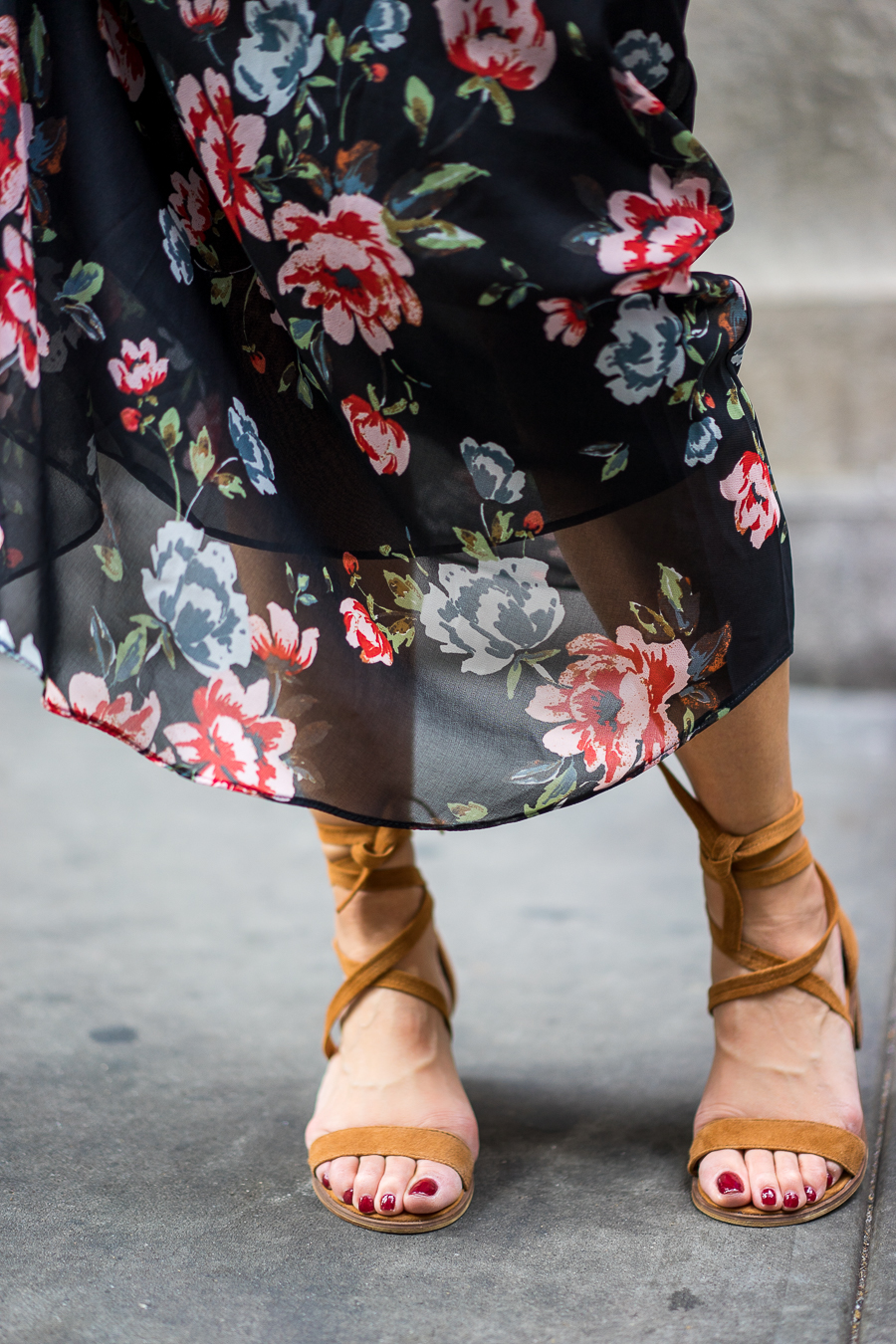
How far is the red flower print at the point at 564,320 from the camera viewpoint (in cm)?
65

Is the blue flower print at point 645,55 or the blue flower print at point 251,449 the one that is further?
the blue flower print at point 251,449

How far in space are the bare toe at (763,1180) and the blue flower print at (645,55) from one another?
693 mm

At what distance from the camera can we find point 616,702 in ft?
2.38

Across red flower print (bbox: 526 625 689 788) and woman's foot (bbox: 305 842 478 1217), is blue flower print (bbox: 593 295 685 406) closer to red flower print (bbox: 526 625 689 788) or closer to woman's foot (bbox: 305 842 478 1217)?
red flower print (bbox: 526 625 689 788)

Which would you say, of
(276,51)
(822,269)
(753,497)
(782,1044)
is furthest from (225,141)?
(822,269)

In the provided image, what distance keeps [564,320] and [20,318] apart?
347 millimetres

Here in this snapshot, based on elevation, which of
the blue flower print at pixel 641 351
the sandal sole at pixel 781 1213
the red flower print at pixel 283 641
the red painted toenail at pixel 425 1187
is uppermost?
the blue flower print at pixel 641 351

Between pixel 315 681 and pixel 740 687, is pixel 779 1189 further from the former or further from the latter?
pixel 315 681

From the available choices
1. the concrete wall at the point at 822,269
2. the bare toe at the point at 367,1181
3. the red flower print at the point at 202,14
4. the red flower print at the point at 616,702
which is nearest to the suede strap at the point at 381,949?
the bare toe at the point at 367,1181

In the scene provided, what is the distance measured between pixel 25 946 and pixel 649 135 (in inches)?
39.5

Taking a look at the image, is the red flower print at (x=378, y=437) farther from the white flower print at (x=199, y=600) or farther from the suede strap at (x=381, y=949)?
the suede strap at (x=381, y=949)

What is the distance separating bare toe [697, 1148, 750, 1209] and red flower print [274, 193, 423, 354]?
0.59 meters

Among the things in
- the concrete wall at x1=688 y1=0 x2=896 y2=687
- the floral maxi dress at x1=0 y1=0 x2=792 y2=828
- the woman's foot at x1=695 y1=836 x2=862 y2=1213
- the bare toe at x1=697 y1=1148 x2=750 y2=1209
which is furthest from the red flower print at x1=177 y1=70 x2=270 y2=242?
the concrete wall at x1=688 y1=0 x2=896 y2=687

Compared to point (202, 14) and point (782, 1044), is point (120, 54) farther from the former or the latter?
point (782, 1044)
